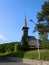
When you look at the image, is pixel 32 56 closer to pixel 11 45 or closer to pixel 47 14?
pixel 47 14

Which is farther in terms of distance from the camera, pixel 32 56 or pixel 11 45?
pixel 11 45

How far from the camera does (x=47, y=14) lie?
4281 centimetres

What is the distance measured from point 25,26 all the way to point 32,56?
37.0 metres

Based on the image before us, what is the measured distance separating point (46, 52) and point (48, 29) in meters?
5.82

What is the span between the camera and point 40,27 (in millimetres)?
43469

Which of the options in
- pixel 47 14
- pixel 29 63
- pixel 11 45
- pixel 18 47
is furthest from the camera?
pixel 11 45

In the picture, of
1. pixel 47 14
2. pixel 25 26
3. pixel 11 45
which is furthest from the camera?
pixel 25 26

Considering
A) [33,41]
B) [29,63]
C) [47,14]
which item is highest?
[47,14]

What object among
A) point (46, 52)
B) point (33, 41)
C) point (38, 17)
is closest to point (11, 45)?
point (33, 41)

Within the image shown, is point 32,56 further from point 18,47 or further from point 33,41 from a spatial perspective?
point 33,41

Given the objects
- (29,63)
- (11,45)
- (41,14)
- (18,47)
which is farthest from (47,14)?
(11,45)

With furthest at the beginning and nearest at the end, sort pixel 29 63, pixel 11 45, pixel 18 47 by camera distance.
Answer: 1. pixel 11 45
2. pixel 18 47
3. pixel 29 63

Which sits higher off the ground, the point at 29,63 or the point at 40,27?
the point at 40,27

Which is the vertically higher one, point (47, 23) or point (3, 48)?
point (47, 23)
